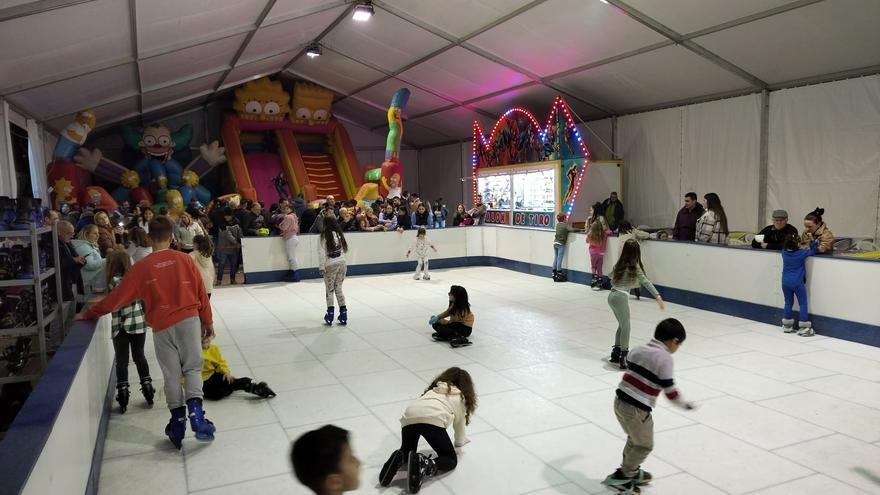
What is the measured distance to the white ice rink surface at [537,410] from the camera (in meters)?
3.61

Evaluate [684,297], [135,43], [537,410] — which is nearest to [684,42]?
[684,297]

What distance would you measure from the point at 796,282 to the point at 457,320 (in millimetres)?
3986

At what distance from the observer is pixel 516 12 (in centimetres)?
1056

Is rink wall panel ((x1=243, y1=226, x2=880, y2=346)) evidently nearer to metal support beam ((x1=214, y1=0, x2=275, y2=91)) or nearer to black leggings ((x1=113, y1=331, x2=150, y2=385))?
metal support beam ((x1=214, y1=0, x2=275, y2=91))

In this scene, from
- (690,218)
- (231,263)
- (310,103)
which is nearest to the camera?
(690,218)

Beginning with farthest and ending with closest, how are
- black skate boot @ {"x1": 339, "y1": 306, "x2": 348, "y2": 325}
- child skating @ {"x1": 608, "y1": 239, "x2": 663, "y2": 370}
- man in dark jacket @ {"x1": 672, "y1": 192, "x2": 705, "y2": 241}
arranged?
man in dark jacket @ {"x1": 672, "y1": 192, "x2": 705, "y2": 241} < black skate boot @ {"x1": 339, "y1": 306, "x2": 348, "y2": 325} < child skating @ {"x1": 608, "y1": 239, "x2": 663, "y2": 370}

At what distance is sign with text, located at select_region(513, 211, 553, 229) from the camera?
12969mm

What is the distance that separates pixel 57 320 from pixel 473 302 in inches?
227

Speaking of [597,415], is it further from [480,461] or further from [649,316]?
[649,316]

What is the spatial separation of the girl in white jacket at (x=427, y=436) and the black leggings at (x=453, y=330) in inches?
113

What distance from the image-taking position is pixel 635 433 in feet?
10.9

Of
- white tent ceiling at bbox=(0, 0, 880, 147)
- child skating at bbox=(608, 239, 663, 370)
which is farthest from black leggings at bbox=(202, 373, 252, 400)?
white tent ceiling at bbox=(0, 0, 880, 147)

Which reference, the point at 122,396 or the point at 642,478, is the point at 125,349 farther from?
the point at 642,478

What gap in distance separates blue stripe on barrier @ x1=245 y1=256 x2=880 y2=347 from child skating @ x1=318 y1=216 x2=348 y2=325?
4366mm
